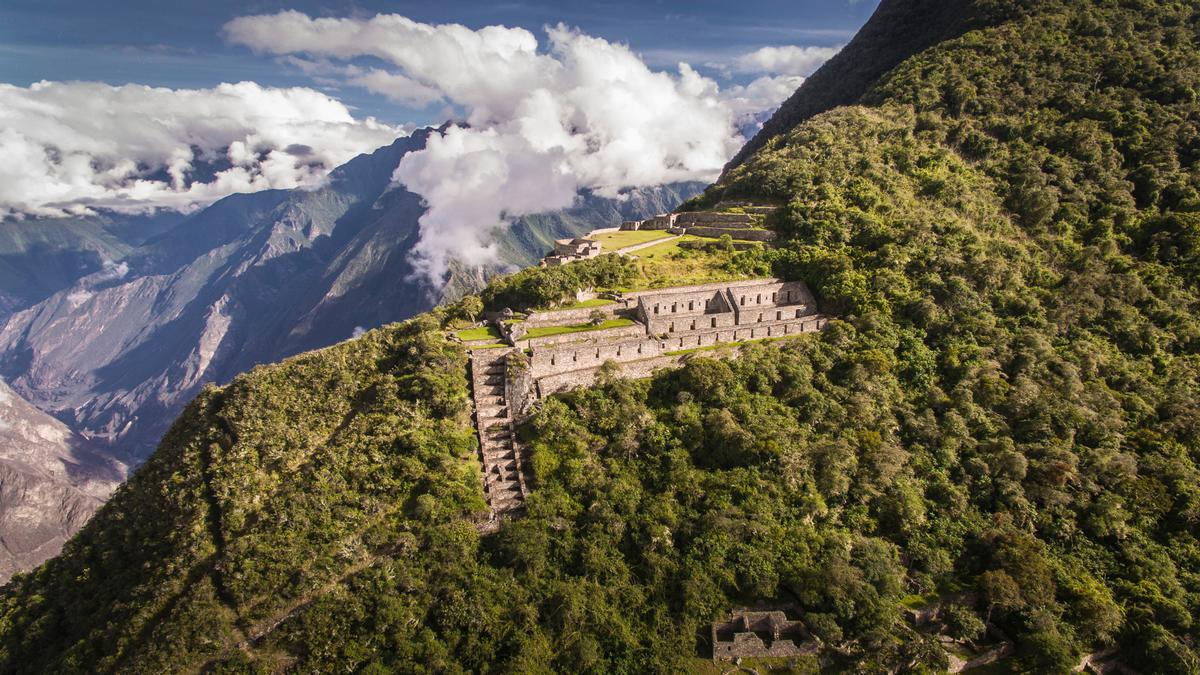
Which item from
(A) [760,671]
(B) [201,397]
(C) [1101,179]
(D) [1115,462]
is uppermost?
(C) [1101,179]

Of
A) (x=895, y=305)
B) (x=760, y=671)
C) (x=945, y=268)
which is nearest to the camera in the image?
(x=760, y=671)

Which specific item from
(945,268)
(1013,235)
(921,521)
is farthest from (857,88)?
(921,521)

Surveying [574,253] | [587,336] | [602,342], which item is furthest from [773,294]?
[587,336]

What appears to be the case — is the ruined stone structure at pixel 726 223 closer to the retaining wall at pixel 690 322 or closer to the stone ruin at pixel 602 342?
the stone ruin at pixel 602 342

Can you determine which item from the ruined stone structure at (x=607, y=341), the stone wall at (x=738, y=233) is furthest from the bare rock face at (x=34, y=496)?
the stone wall at (x=738, y=233)

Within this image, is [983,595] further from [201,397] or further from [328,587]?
[201,397]

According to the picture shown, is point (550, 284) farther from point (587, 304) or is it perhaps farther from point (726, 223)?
point (726, 223)

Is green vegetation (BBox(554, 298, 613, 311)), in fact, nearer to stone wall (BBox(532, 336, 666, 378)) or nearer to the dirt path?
stone wall (BBox(532, 336, 666, 378))
